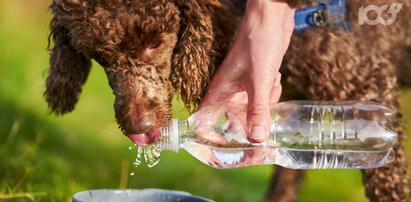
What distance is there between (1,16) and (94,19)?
4.65 m

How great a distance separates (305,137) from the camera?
14.8ft

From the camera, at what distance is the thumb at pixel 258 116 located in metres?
3.74

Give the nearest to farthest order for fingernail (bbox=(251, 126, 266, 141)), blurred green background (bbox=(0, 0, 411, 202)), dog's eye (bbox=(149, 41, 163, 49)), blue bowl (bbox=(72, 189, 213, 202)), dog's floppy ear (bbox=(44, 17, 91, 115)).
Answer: fingernail (bbox=(251, 126, 266, 141)), blue bowl (bbox=(72, 189, 213, 202)), dog's eye (bbox=(149, 41, 163, 49)), dog's floppy ear (bbox=(44, 17, 91, 115)), blurred green background (bbox=(0, 0, 411, 202))

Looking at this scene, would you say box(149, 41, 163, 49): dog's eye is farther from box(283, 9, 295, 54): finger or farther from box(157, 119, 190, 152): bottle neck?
box(283, 9, 295, 54): finger

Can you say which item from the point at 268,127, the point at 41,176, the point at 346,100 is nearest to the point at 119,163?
the point at 41,176

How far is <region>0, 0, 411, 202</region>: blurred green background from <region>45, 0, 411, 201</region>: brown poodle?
614 mm

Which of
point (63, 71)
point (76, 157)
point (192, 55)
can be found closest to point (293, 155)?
point (192, 55)

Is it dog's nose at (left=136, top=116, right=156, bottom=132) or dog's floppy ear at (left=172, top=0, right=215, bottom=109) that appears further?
dog's floppy ear at (left=172, top=0, right=215, bottom=109)

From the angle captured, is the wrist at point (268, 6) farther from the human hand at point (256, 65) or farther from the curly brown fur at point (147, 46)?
the curly brown fur at point (147, 46)

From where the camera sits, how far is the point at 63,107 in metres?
4.98

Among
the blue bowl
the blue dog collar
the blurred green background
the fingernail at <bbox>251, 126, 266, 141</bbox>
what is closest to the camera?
the fingernail at <bbox>251, 126, 266, 141</bbox>

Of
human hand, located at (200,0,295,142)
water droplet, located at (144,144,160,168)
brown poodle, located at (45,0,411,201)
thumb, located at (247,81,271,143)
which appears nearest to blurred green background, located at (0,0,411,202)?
brown poodle, located at (45,0,411,201)

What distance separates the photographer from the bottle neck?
3.97 metres

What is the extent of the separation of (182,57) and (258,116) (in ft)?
2.44
